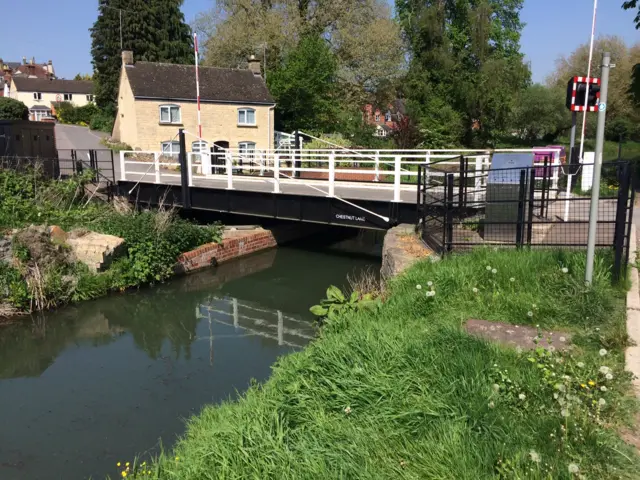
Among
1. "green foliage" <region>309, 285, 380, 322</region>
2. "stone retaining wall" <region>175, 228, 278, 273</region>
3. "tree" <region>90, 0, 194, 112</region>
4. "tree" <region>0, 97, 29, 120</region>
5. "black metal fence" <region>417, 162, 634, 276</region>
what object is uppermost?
"tree" <region>90, 0, 194, 112</region>

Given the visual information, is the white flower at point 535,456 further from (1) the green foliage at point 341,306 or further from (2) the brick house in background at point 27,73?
(2) the brick house in background at point 27,73

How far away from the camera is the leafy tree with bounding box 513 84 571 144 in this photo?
140 feet

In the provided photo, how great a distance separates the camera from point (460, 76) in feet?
111

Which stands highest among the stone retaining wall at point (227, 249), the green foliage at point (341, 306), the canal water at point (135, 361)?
the green foliage at point (341, 306)

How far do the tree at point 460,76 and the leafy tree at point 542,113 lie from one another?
26.3 feet

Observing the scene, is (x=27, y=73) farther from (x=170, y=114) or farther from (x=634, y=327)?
(x=634, y=327)

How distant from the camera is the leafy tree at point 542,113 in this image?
140 feet

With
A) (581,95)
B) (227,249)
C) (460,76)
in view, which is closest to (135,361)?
(227,249)

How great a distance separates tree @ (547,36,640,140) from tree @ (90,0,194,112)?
114 feet

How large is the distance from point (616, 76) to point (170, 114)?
3518cm

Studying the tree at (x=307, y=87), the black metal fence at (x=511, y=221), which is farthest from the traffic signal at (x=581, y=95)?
the tree at (x=307, y=87)

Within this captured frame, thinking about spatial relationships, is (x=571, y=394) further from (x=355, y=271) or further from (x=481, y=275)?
(x=355, y=271)

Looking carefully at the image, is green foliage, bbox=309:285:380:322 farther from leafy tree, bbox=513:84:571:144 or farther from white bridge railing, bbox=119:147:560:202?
leafy tree, bbox=513:84:571:144

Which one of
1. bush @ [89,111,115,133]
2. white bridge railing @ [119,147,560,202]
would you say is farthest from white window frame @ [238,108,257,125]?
bush @ [89,111,115,133]
